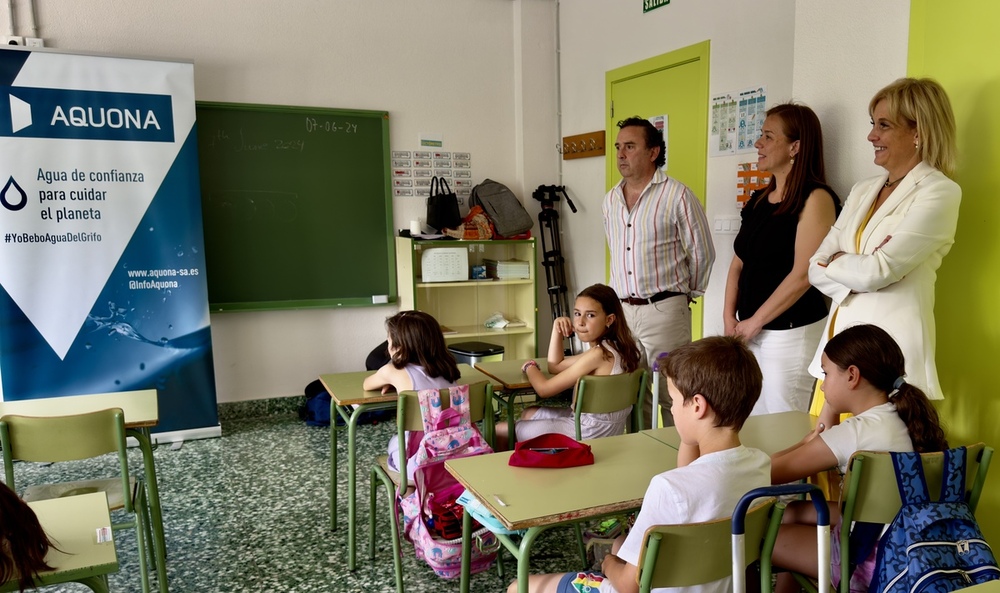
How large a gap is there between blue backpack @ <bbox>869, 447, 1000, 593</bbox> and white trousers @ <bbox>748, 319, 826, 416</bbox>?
1165 millimetres

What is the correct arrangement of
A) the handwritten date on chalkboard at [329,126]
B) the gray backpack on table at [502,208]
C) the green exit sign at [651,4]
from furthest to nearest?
1. the gray backpack on table at [502,208]
2. the handwritten date on chalkboard at [329,126]
3. the green exit sign at [651,4]

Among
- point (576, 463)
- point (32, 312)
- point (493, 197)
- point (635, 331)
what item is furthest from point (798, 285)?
point (32, 312)

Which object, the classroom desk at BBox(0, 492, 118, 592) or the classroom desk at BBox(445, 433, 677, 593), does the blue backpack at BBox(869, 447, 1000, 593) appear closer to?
the classroom desk at BBox(445, 433, 677, 593)

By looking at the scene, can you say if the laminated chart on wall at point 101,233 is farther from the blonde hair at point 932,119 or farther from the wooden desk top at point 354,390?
the blonde hair at point 932,119

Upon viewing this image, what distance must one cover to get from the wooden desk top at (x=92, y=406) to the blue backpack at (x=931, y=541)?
2.24 meters

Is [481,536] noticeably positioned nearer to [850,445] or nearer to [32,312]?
[850,445]

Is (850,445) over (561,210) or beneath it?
beneath

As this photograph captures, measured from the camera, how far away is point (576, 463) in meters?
1.86

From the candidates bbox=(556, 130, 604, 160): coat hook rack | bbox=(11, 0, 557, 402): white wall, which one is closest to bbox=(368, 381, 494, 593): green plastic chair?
bbox=(11, 0, 557, 402): white wall

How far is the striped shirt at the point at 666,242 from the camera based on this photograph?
325cm

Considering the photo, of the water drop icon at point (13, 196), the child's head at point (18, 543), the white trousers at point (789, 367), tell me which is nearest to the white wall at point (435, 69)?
the water drop icon at point (13, 196)

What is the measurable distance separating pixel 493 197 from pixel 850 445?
12.7ft

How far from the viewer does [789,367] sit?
2760mm

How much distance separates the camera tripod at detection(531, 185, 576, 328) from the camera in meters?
5.49
